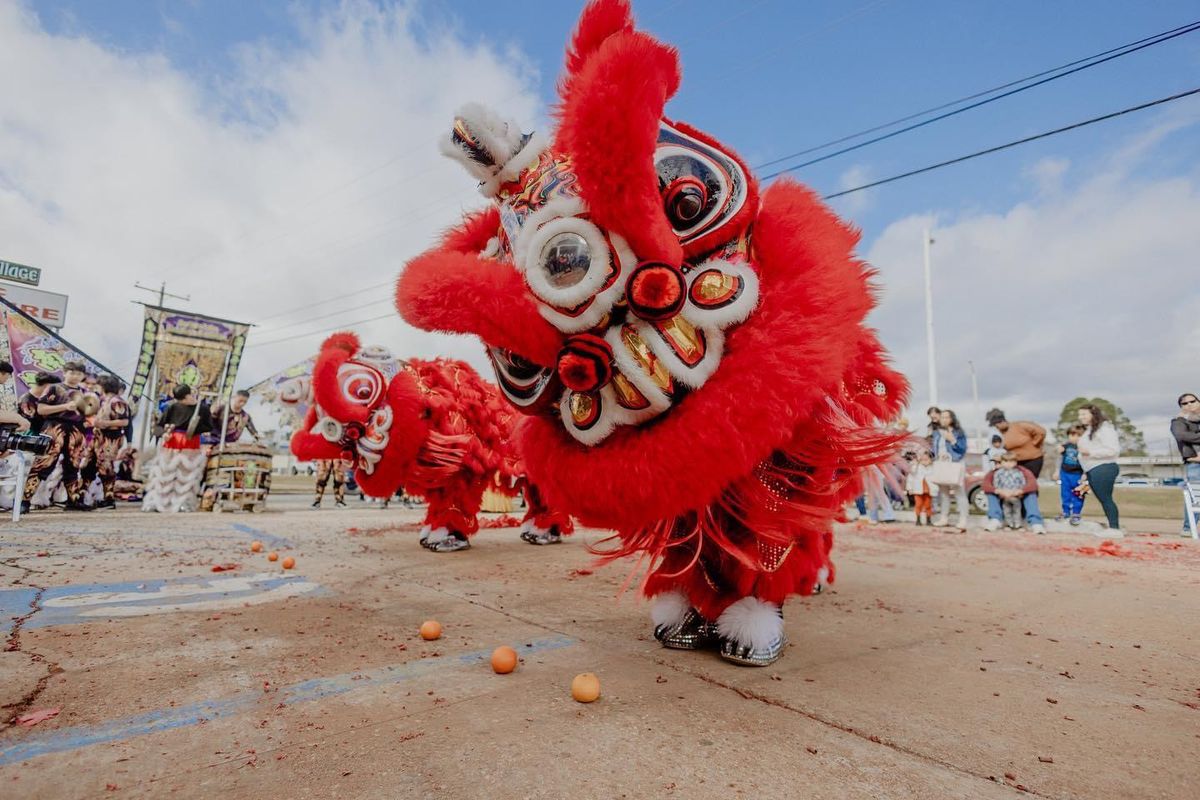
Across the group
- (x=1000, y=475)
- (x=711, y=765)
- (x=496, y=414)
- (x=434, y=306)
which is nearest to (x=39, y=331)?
(x=496, y=414)

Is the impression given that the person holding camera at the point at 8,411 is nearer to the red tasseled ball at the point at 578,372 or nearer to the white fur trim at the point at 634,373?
the red tasseled ball at the point at 578,372

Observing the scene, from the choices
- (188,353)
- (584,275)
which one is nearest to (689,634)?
(584,275)

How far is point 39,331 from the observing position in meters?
11.1

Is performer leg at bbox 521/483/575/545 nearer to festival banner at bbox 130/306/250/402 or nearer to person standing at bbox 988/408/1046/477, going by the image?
person standing at bbox 988/408/1046/477

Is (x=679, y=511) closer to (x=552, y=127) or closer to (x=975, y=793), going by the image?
(x=975, y=793)

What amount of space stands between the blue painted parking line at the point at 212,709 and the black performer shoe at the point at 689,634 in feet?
1.54

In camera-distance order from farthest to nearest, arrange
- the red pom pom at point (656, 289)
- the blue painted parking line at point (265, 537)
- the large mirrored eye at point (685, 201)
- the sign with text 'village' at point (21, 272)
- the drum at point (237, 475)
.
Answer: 1. the sign with text 'village' at point (21, 272)
2. the drum at point (237, 475)
3. the blue painted parking line at point (265, 537)
4. the large mirrored eye at point (685, 201)
5. the red pom pom at point (656, 289)

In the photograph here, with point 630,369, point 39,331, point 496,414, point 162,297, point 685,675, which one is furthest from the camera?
point 162,297

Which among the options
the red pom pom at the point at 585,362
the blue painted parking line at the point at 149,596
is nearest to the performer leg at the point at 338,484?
the blue painted parking line at the point at 149,596

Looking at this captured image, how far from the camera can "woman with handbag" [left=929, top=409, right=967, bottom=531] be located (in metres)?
7.81

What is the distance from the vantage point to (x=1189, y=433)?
6172 mm

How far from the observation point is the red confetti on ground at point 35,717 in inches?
59.2

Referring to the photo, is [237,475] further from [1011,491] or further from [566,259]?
[1011,491]

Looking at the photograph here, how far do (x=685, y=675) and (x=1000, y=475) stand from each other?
7201 mm
